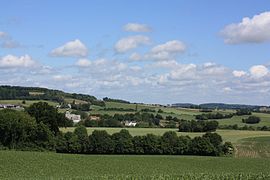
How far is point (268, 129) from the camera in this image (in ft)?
342

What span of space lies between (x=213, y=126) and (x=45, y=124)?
37.4 meters

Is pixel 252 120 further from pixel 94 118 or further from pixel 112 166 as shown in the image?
pixel 112 166

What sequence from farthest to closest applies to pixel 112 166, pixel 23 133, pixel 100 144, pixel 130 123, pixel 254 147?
pixel 130 123 < pixel 254 147 < pixel 100 144 < pixel 23 133 < pixel 112 166

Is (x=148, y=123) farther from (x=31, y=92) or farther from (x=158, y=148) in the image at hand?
(x=31, y=92)

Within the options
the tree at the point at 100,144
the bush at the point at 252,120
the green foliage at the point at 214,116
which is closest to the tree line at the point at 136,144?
the tree at the point at 100,144

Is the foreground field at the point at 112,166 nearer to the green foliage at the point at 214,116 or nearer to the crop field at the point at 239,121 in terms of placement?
the crop field at the point at 239,121

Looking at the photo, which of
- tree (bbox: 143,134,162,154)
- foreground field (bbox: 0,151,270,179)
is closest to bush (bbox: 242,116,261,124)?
tree (bbox: 143,134,162,154)

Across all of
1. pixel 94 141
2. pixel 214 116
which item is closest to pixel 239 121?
pixel 214 116

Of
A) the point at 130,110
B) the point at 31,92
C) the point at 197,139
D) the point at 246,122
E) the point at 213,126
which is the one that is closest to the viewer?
the point at 197,139

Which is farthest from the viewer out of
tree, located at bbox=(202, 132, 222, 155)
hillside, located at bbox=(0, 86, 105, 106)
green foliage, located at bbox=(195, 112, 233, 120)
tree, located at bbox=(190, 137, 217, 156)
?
hillside, located at bbox=(0, 86, 105, 106)

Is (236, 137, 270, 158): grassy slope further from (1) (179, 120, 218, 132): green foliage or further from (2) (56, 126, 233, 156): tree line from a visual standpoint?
(1) (179, 120, 218, 132): green foliage

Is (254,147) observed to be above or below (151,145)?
below

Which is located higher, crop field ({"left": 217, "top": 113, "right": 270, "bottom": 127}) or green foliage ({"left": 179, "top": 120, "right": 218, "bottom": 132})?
crop field ({"left": 217, "top": 113, "right": 270, "bottom": 127})

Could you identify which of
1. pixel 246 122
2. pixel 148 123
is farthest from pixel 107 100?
pixel 246 122
